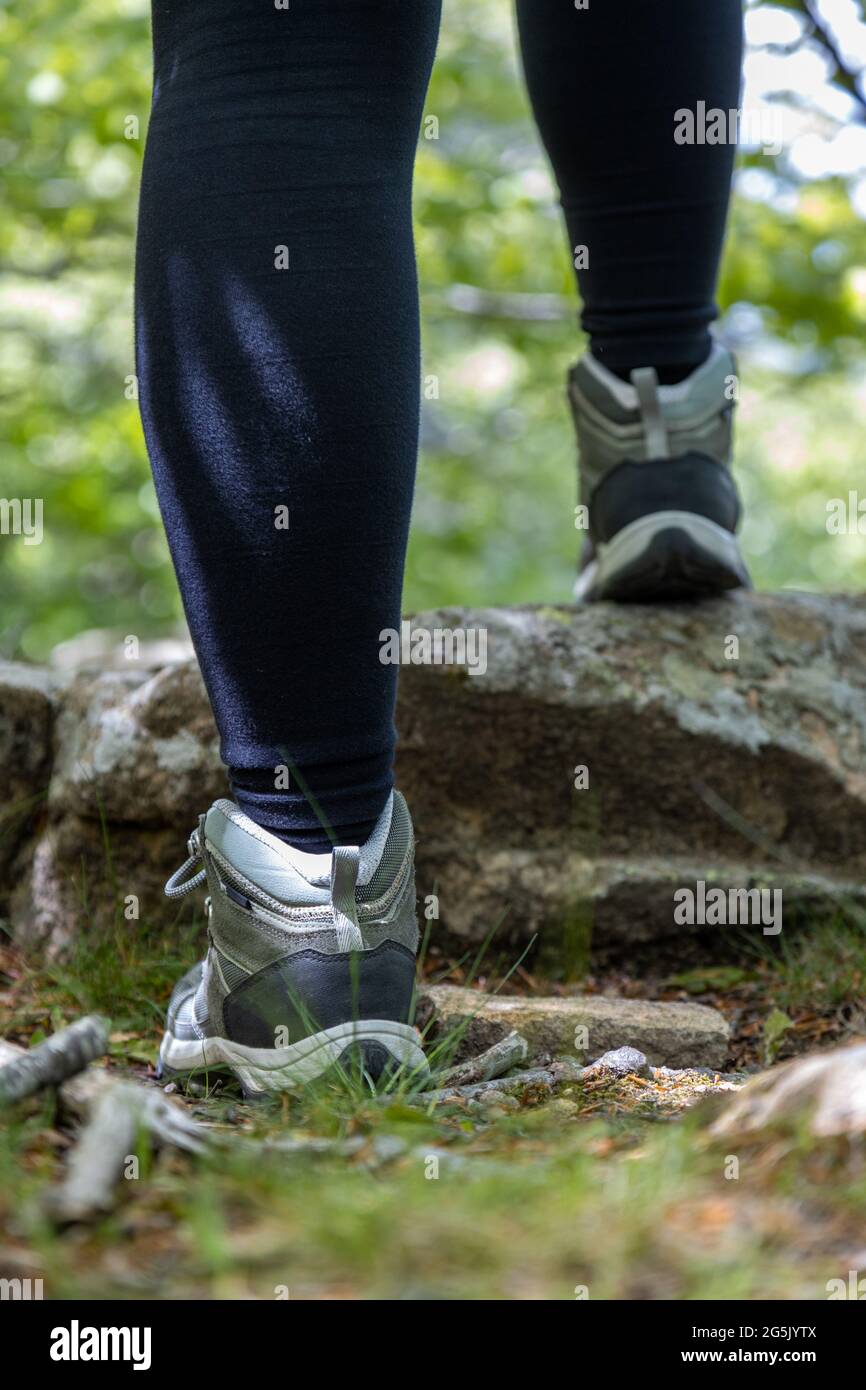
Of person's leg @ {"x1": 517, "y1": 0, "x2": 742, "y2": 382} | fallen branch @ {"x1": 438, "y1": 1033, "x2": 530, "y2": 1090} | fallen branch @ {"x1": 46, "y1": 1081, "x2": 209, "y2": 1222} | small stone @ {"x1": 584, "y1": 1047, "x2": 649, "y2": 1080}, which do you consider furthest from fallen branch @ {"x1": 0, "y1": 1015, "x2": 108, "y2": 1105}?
person's leg @ {"x1": 517, "y1": 0, "x2": 742, "y2": 382}

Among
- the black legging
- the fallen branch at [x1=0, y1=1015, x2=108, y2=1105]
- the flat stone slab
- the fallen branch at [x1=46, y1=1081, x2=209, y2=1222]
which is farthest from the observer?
the flat stone slab

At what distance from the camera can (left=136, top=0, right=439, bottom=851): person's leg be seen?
130 centimetres

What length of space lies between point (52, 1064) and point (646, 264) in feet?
5.19

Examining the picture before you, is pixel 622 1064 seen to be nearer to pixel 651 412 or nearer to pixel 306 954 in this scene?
pixel 306 954

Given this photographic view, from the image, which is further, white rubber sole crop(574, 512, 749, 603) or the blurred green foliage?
the blurred green foliage

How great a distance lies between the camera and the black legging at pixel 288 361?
130cm

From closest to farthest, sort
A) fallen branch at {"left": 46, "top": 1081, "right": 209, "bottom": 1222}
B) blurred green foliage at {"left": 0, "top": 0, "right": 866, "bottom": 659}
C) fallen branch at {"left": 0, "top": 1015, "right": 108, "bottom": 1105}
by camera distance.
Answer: fallen branch at {"left": 46, "top": 1081, "right": 209, "bottom": 1222} < fallen branch at {"left": 0, "top": 1015, "right": 108, "bottom": 1105} < blurred green foliage at {"left": 0, "top": 0, "right": 866, "bottom": 659}

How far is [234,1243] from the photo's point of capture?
78 centimetres

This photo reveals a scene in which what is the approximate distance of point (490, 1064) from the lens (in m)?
1.46

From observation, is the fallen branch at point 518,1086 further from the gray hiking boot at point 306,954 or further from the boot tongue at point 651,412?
the boot tongue at point 651,412

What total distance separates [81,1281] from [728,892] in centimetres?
159

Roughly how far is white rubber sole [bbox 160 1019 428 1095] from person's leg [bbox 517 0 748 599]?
3.39 feet

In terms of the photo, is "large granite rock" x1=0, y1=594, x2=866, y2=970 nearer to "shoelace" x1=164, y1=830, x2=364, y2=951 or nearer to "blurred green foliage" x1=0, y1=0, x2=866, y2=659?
"blurred green foliage" x1=0, y1=0, x2=866, y2=659
